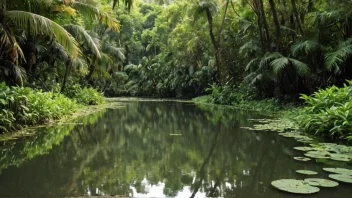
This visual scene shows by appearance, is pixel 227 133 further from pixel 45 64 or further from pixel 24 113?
pixel 45 64

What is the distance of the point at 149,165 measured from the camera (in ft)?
13.8

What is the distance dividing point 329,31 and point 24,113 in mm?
10357

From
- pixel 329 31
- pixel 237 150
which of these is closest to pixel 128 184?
pixel 237 150

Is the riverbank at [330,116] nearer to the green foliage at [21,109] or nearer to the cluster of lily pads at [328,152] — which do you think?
the cluster of lily pads at [328,152]

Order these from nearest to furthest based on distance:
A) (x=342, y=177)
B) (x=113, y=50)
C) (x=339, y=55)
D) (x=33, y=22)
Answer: (x=342, y=177) < (x=33, y=22) < (x=339, y=55) < (x=113, y=50)

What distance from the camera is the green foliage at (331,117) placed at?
225 inches

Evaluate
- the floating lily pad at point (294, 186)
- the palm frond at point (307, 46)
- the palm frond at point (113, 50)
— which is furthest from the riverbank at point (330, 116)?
the palm frond at point (113, 50)

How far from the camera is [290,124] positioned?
313 inches

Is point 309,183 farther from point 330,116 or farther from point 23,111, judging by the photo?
point 23,111

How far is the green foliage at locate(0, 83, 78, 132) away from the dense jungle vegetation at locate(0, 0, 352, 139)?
0.03 metres

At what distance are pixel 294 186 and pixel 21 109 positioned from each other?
620cm

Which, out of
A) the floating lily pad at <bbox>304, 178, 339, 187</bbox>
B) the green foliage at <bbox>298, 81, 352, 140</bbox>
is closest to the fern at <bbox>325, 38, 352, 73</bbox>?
the green foliage at <bbox>298, 81, 352, 140</bbox>

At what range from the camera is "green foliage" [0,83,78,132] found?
634cm

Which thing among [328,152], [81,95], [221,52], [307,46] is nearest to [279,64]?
[307,46]
